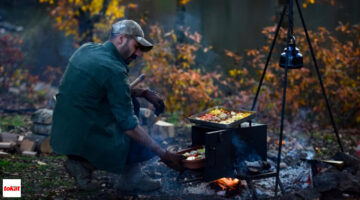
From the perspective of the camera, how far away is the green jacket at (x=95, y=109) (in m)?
4.32

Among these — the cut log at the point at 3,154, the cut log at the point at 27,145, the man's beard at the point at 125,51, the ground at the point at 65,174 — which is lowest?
the ground at the point at 65,174

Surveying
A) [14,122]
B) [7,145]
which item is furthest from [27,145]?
[14,122]

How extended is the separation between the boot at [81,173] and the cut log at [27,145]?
2636 mm

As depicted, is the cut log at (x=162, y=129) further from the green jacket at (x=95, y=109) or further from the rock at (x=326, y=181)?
the rock at (x=326, y=181)

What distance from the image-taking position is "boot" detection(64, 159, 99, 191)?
4.65 m

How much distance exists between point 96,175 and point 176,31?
5653 millimetres

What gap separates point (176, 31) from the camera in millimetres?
10508

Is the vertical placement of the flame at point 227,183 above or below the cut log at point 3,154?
below

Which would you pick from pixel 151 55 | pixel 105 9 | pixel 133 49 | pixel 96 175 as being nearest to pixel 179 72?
pixel 151 55

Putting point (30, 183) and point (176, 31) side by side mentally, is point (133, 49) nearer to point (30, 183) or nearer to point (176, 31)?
point (30, 183)

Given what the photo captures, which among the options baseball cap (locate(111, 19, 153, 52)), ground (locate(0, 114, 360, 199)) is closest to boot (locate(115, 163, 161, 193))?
ground (locate(0, 114, 360, 199))

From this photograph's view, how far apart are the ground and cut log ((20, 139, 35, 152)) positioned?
0.23m

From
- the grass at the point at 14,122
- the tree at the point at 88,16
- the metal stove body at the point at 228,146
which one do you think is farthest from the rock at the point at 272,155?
the tree at the point at 88,16

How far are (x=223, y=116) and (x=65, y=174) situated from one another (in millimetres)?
2540
